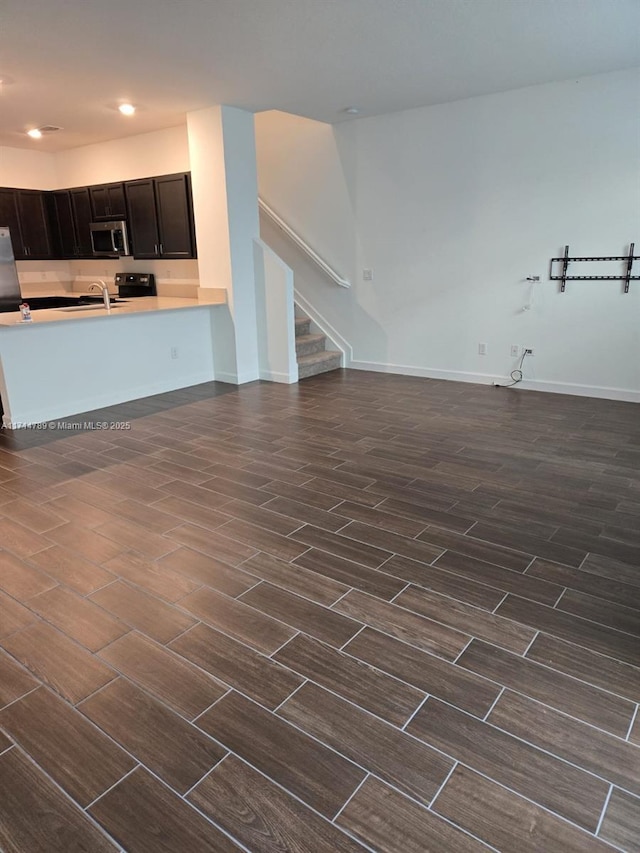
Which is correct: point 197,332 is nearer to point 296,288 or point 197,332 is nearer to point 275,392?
point 275,392

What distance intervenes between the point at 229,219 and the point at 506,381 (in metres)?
3.18

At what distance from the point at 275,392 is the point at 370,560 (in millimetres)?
3314

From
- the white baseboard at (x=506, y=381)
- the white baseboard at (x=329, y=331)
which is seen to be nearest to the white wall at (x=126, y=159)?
the white baseboard at (x=329, y=331)

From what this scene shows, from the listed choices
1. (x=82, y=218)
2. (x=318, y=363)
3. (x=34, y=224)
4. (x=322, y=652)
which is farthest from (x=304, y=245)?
(x=322, y=652)

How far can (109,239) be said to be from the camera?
6.89m

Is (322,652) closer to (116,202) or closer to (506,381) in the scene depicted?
(506,381)

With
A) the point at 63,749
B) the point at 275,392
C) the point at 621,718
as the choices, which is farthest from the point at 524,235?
the point at 63,749

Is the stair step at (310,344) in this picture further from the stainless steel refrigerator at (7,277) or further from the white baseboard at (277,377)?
the stainless steel refrigerator at (7,277)

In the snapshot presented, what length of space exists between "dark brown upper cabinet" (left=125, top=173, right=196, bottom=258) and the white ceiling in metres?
0.76

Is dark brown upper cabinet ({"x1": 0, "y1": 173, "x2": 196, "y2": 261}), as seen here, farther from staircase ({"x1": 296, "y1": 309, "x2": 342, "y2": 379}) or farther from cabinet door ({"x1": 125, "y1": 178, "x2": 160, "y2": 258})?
staircase ({"x1": 296, "y1": 309, "x2": 342, "y2": 379})

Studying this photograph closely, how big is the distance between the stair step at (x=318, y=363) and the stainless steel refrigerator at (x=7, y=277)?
3.38m

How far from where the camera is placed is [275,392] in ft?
18.9

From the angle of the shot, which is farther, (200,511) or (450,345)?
(450,345)

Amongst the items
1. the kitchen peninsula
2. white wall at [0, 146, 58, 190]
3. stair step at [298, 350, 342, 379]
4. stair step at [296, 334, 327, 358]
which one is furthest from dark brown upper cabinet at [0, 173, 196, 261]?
stair step at [298, 350, 342, 379]
